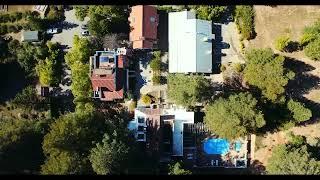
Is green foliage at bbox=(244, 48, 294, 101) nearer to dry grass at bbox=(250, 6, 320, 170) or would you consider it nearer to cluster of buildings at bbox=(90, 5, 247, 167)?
dry grass at bbox=(250, 6, 320, 170)

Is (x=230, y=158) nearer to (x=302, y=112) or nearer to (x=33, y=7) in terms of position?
(x=302, y=112)

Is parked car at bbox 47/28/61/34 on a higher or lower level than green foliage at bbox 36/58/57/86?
higher

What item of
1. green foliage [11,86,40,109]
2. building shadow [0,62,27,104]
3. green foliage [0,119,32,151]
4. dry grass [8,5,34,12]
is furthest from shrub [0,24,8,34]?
green foliage [0,119,32,151]

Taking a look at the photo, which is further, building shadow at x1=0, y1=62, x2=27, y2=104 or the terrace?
building shadow at x1=0, y1=62, x2=27, y2=104

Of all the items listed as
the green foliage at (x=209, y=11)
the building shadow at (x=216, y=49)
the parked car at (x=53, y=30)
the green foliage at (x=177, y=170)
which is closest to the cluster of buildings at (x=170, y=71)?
the green foliage at (x=209, y=11)

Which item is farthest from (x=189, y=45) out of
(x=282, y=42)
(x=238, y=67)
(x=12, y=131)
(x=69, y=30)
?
(x=12, y=131)

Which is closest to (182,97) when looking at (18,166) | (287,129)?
(287,129)

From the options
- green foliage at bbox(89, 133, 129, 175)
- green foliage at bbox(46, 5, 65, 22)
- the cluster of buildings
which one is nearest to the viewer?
green foliage at bbox(89, 133, 129, 175)
